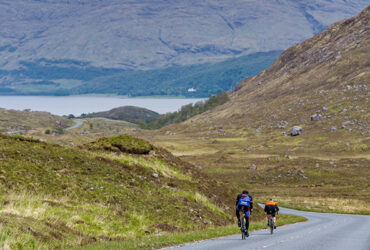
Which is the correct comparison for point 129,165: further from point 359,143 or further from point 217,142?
point 217,142

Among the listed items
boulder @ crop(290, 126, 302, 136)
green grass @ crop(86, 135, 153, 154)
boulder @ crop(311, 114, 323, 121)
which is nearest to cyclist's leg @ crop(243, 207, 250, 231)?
green grass @ crop(86, 135, 153, 154)

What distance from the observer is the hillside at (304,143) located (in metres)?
74.4

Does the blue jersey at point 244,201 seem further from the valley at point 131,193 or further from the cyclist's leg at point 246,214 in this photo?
the valley at point 131,193

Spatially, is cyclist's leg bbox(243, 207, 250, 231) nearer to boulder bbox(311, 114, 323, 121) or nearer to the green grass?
the green grass

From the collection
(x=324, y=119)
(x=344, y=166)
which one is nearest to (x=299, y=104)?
(x=324, y=119)

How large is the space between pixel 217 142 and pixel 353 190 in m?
85.4

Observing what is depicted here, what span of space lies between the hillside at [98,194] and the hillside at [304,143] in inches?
1060

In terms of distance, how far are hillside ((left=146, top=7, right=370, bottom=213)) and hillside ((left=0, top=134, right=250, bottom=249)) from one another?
88.4ft

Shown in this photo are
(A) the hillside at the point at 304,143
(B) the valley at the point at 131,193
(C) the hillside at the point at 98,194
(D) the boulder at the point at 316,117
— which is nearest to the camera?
(C) the hillside at the point at 98,194

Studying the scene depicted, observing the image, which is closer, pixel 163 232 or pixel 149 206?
pixel 163 232

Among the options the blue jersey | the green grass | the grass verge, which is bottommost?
the grass verge

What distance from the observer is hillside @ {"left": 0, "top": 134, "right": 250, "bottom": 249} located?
1892 cm

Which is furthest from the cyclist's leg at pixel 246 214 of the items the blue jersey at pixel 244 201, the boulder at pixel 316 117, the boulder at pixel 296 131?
the boulder at pixel 316 117

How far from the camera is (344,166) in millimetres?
94500
